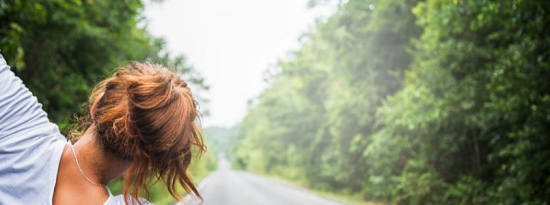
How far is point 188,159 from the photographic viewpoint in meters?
1.25

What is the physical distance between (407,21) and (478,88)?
5067mm

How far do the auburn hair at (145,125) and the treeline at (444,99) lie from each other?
6.10m

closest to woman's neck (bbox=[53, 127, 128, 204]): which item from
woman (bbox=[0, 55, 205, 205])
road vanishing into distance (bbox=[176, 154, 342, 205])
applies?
woman (bbox=[0, 55, 205, 205])

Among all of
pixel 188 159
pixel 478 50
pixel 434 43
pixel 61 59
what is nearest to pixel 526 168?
pixel 478 50

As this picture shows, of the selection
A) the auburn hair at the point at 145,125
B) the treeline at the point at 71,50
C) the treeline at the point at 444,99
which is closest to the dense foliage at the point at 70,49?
the treeline at the point at 71,50

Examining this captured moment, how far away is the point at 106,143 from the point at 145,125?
13 cm

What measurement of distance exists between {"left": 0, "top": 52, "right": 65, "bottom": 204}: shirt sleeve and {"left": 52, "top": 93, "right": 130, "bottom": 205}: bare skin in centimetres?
2

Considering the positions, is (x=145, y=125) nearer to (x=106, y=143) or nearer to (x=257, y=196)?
(x=106, y=143)

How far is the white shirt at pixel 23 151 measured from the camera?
92 cm

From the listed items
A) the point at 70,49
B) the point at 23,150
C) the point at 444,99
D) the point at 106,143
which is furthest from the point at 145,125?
the point at 444,99

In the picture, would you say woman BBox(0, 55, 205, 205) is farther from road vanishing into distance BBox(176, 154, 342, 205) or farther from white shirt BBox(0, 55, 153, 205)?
road vanishing into distance BBox(176, 154, 342, 205)

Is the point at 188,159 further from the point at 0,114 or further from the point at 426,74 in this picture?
the point at 426,74

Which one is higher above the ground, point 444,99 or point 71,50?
point 444,99

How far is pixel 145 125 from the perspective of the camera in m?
1.08
